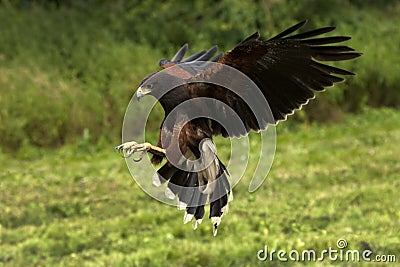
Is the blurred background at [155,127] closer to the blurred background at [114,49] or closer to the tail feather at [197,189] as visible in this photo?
the blurred background at [114,49]

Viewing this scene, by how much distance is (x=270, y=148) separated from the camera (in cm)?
568

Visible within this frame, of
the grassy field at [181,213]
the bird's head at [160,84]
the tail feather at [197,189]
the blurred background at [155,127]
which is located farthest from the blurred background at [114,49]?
the bird's head at [160,84]

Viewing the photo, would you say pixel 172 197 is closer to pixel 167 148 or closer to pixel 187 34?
pixel 167 148

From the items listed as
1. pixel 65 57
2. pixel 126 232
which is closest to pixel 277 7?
pixel 65 57

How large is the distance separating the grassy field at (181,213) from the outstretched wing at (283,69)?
1500mm

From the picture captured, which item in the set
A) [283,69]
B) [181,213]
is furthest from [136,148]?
[181,213]

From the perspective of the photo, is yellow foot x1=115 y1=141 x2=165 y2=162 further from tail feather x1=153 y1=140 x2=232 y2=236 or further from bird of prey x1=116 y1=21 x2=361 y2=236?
tail feather x1=153 y1=140 x2=232 y2=236

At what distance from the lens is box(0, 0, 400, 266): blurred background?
627 cm

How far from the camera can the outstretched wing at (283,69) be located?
4.22m

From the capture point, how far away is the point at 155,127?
11.2 meters

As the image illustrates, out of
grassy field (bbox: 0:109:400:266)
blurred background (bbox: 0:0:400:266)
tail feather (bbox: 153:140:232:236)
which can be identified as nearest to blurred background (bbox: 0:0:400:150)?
blurred background (bbox: 0:0:400:266)

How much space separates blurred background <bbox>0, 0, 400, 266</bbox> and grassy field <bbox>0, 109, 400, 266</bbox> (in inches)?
0.7

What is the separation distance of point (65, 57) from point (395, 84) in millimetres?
5486

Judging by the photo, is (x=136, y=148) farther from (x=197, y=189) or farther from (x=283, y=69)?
(x=283, y=69)
